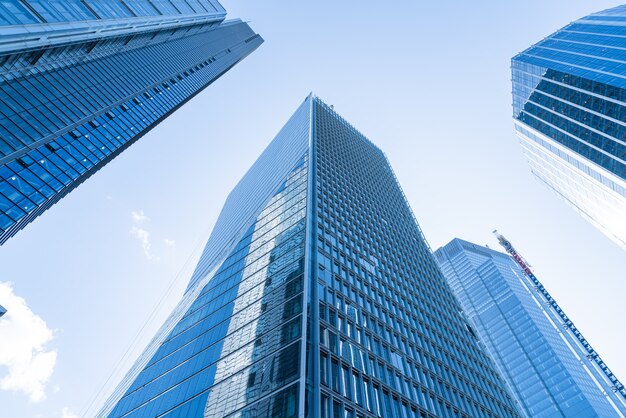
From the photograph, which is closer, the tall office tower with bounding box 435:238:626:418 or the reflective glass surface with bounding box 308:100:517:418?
the reflective glass surface with bounding box 308:100:517:418

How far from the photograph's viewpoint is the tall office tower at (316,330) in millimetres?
34250

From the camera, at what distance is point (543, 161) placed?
4080 inches

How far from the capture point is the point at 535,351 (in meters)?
152

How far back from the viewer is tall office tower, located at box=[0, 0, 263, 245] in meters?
57.5

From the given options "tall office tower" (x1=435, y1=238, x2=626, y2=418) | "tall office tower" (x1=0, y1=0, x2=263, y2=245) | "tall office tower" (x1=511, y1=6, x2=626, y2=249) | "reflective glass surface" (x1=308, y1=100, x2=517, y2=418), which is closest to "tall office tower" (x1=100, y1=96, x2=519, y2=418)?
"reflective glass surface" (x1=308, y1=100, x2=517, y2=418)

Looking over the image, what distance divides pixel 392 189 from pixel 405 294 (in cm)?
4866

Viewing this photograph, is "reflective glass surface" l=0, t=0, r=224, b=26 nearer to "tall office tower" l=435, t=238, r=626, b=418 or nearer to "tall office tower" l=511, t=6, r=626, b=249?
"tall office tower" l=511, t=6, r=626, b=249

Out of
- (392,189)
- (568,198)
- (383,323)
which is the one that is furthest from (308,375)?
(568,198)

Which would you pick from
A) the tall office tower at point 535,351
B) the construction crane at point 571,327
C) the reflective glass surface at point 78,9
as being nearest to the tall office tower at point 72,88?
the reflective glass surface at point 78,9

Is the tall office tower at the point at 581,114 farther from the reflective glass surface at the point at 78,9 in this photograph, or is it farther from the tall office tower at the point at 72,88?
the reflective glass surface at the point at 78,9

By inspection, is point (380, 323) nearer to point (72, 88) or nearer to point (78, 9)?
point (72, 88)

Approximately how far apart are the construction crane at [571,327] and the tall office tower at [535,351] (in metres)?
1.17

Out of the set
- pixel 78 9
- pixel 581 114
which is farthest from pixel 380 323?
pixel 78 9

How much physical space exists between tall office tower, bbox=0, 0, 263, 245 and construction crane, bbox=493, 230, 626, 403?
156 m
